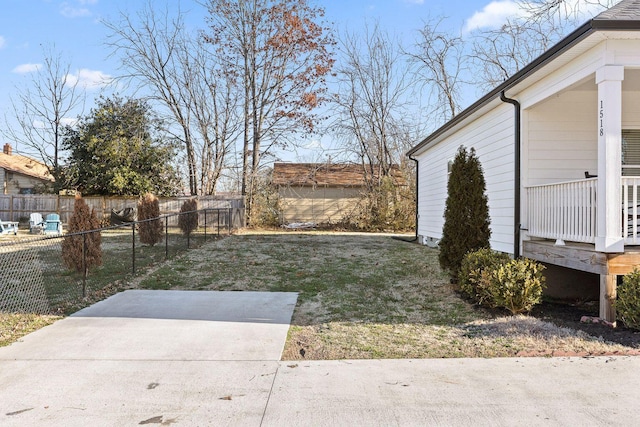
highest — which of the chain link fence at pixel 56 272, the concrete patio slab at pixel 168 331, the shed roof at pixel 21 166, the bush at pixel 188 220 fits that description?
the shed roof at pixel 21 166

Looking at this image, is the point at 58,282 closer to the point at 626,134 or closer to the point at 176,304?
the point at 176,304

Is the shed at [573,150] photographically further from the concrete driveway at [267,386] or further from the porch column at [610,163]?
the concrete driveway at [267,386]

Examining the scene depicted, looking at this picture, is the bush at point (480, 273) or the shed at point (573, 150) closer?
the shed at point (573, 150)

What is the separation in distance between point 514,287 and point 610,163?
5.63ft

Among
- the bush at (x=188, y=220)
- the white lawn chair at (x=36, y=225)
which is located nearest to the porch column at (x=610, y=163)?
the bush at (x=188, y=220)

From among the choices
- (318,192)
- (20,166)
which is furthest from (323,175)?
(20,166)

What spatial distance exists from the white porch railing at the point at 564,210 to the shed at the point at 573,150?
1 centimetres

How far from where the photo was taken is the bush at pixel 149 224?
1219 cm

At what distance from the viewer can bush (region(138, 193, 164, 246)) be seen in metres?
12.2

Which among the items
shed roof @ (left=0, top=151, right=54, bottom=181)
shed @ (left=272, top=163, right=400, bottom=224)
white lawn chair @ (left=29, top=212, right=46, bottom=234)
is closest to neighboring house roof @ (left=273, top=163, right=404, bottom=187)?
shed @ (left=272, top=163, right=400, bottom=224)

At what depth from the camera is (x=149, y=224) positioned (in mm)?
12203

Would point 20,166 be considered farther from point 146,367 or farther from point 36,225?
point 146,367

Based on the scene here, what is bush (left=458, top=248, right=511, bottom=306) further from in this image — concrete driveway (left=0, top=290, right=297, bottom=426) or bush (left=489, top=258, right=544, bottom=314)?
concrete driveway (left=0, top=290, right=297, bottom=426)

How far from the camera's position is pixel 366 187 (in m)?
21.4
